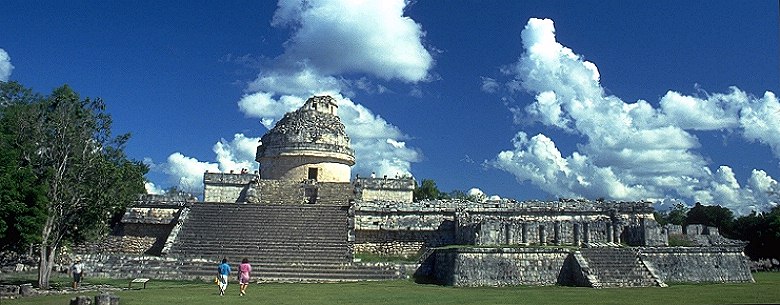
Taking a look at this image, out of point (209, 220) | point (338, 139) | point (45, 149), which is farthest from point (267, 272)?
point (338, 139)

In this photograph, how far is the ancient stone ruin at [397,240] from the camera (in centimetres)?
1834

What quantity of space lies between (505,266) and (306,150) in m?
15.0

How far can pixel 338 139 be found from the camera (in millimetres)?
32312

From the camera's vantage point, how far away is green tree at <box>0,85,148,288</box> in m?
16.6

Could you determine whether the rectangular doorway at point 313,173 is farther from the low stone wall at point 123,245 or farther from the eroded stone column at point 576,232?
the eroded stone column at point 576,232

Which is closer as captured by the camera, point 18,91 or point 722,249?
point 722,249

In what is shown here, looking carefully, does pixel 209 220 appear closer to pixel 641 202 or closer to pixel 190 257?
pixel 190 257

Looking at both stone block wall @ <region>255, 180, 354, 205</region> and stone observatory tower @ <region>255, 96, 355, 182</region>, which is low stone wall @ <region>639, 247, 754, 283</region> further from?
stone observatory tower @ <region>255, 96, 355, 182</region>

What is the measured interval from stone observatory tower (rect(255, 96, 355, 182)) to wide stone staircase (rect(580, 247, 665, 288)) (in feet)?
51.2

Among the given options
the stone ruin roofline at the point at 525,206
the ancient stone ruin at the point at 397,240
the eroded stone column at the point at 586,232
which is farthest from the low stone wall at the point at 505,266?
the stone ruin roofline at the point at 525,206

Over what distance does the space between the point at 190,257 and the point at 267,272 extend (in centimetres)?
307

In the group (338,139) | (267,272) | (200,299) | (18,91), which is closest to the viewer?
(200,299)

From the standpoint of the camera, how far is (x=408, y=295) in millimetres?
14391

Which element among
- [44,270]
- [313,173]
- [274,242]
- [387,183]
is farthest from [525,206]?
[44,270]
